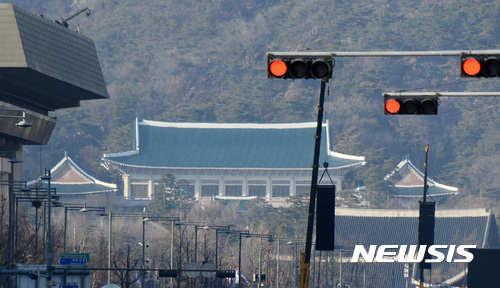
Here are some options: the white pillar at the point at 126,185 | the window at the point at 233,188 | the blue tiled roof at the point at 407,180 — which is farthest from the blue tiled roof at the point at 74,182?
the blue tiled roof at the point at 407,180

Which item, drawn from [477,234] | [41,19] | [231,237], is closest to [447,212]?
[477,234]

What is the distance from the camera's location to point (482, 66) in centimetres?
2534

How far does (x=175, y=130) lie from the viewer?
17688 cm

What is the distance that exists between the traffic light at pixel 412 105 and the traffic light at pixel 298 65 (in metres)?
1.83

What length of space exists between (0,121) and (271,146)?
103 metres

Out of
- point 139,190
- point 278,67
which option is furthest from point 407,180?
point 278,67

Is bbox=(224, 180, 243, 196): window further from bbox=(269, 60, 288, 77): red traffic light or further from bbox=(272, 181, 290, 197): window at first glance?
bbox=(269, 60, 288, 77): red traffic light

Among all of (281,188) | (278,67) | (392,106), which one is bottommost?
(281,188)

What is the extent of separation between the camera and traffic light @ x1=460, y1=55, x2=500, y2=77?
25242 mm

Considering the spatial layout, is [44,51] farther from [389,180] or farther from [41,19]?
[389,180]

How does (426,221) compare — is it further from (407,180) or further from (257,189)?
(407,180)

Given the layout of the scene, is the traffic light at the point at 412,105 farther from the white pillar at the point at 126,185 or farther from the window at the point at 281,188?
the white pillar at the point at 126,185

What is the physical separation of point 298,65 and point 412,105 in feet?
8.73

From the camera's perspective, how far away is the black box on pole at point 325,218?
32.8m
